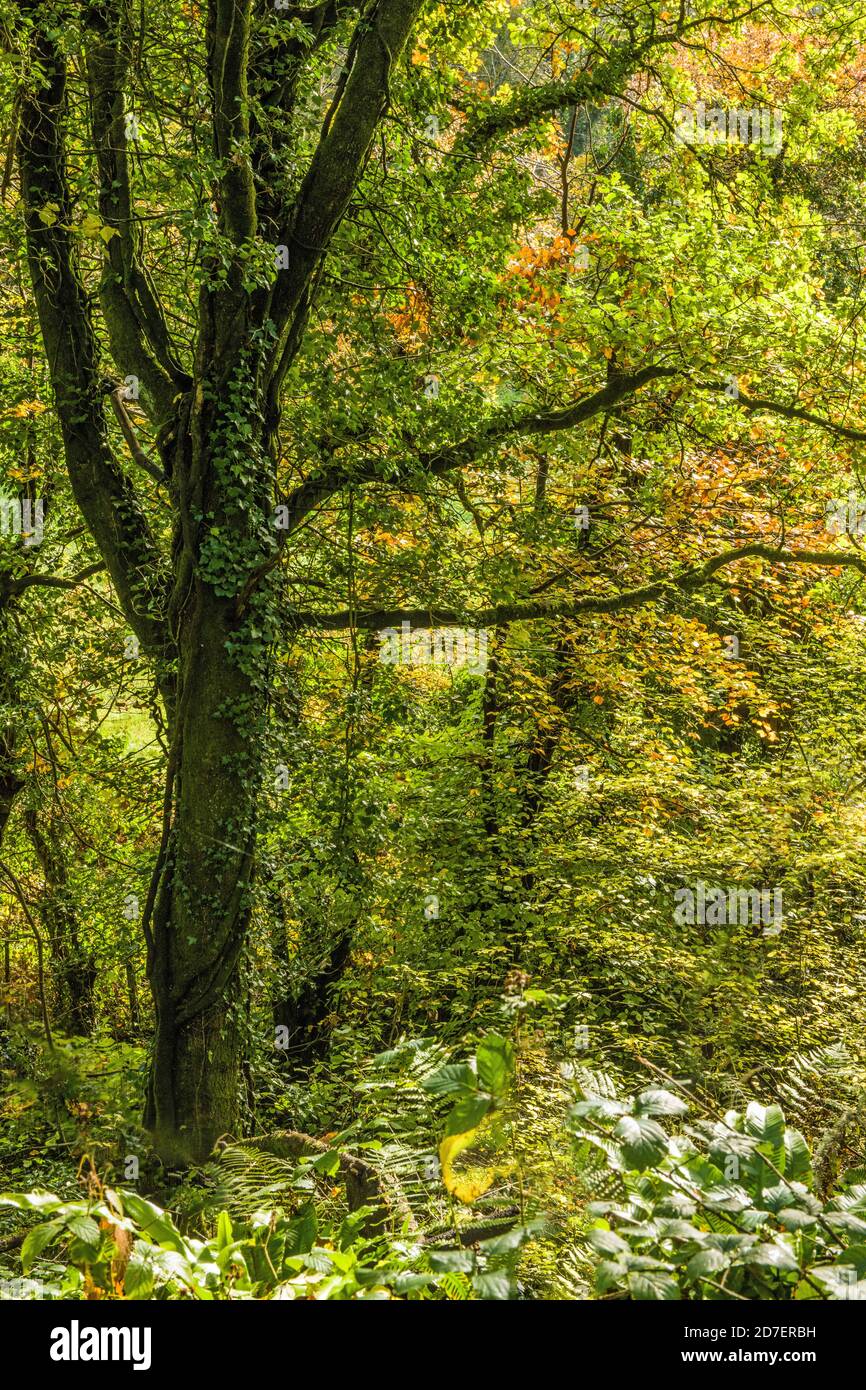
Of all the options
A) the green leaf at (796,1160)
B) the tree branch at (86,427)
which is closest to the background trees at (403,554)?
the tree branch at (86,427)

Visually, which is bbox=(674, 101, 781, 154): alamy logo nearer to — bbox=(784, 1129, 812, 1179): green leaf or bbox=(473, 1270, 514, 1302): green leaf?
bbox=(784, 1129, 812, 1179): green leaf

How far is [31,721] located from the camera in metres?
8.04

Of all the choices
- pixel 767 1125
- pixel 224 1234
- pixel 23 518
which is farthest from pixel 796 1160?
pixel 23 518

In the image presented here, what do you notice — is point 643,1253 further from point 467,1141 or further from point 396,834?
point 396,834

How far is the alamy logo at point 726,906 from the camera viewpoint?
308 inches

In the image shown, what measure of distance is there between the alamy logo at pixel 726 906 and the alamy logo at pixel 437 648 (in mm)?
2867

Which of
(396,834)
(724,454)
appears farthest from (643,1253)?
(724,454)

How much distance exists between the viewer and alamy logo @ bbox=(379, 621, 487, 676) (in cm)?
898

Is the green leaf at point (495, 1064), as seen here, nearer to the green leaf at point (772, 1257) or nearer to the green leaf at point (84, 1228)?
the green leaf at point (772, 1257)

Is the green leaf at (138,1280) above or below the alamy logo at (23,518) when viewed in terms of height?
below
